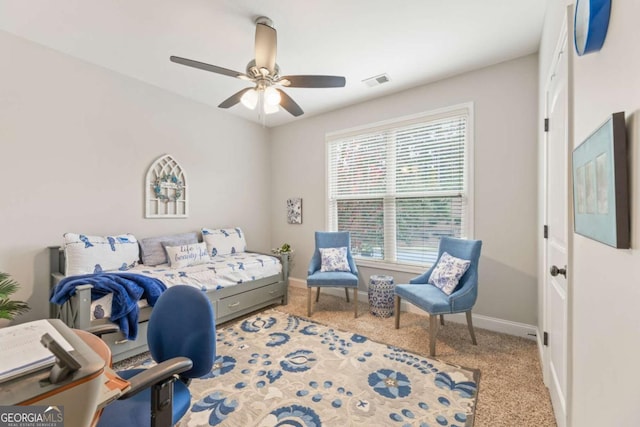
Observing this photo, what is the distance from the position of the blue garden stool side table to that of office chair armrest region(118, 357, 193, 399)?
248 cm

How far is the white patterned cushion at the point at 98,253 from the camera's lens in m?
2.45

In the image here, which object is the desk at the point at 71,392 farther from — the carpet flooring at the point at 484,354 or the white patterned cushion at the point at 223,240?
the white patterned cushion at the point at 223,240

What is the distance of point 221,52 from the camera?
103 inches

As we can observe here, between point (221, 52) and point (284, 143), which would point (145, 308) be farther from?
point (284, 143)

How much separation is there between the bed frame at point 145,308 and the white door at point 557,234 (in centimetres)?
275

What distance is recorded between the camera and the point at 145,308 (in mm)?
2330

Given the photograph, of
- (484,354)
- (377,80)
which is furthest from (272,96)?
(484,354)

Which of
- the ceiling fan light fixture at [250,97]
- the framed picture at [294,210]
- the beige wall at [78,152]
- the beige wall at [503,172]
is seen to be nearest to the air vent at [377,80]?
the beige wall at [503,172]

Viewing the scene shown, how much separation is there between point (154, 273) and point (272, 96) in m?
2.07

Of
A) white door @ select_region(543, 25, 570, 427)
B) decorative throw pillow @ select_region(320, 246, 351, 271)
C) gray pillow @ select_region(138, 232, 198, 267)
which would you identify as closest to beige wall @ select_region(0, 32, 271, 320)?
gray pillow @ select_region(138, 232, 198, 267)

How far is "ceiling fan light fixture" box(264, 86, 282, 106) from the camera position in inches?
88.9

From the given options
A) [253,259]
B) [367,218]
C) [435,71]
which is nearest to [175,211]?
[253,259]

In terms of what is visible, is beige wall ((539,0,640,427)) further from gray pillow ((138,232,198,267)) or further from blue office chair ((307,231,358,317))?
gray pillow ((138,232,198,267))

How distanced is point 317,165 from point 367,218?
1.19 m
